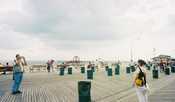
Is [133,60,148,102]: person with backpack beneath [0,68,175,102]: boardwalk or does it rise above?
above

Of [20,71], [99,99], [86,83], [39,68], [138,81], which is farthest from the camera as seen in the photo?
[39,68]

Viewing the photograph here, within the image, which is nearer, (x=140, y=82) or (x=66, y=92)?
(x=140, y=82)

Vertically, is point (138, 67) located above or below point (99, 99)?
above

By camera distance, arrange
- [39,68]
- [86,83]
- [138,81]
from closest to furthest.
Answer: [138,81], [86,83], [39,68]

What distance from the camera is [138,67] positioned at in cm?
1133

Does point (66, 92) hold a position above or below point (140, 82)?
below

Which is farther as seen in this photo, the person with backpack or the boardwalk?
the boardwalk

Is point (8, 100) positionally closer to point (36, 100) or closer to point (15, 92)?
point (36, 100)

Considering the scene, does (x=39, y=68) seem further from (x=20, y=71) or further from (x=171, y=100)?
(x=171, y=100)

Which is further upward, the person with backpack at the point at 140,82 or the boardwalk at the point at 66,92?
the person with backpack at the point at 140,82

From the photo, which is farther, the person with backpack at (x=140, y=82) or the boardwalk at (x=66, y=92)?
the boardwalk at (x=66, y=92)

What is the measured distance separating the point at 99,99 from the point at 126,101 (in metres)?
1.26

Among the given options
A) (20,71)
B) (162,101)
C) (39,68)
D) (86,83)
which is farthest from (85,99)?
(39,68)

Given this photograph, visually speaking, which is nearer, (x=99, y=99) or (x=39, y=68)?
(x=99, y=99)
